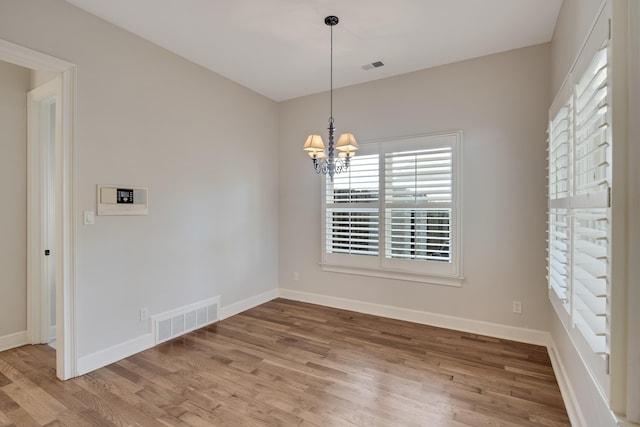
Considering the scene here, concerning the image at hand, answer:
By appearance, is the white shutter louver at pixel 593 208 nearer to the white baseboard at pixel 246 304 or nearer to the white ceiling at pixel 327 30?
the white ceiling at pixel 327 30

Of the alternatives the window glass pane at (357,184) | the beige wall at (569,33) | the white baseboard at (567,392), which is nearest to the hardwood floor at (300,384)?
the white baseboard at (567,392)

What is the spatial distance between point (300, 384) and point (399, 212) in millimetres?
2265

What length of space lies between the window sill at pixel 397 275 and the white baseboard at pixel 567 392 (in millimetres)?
1058

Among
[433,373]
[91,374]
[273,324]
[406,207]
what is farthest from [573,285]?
[91,374]

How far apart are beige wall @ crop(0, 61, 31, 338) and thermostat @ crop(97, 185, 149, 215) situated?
3.96ft

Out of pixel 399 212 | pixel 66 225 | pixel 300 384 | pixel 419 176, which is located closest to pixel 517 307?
pixel 399 212

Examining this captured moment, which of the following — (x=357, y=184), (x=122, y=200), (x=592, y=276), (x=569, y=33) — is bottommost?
(x=592, y=276)

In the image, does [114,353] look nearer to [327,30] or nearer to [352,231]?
[352,231]

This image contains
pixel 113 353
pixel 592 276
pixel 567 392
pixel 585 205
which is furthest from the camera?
pixel 113 353

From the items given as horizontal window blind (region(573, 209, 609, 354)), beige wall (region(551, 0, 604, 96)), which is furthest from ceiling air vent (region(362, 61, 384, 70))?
horizontal window blind (region(573, 209, 609, 354))

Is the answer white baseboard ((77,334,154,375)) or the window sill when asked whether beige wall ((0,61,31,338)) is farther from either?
the window sill

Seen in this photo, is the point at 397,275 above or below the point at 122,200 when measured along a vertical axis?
below

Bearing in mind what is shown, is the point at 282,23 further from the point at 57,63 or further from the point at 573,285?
the point at 573,285

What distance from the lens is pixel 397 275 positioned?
3.93 meters
